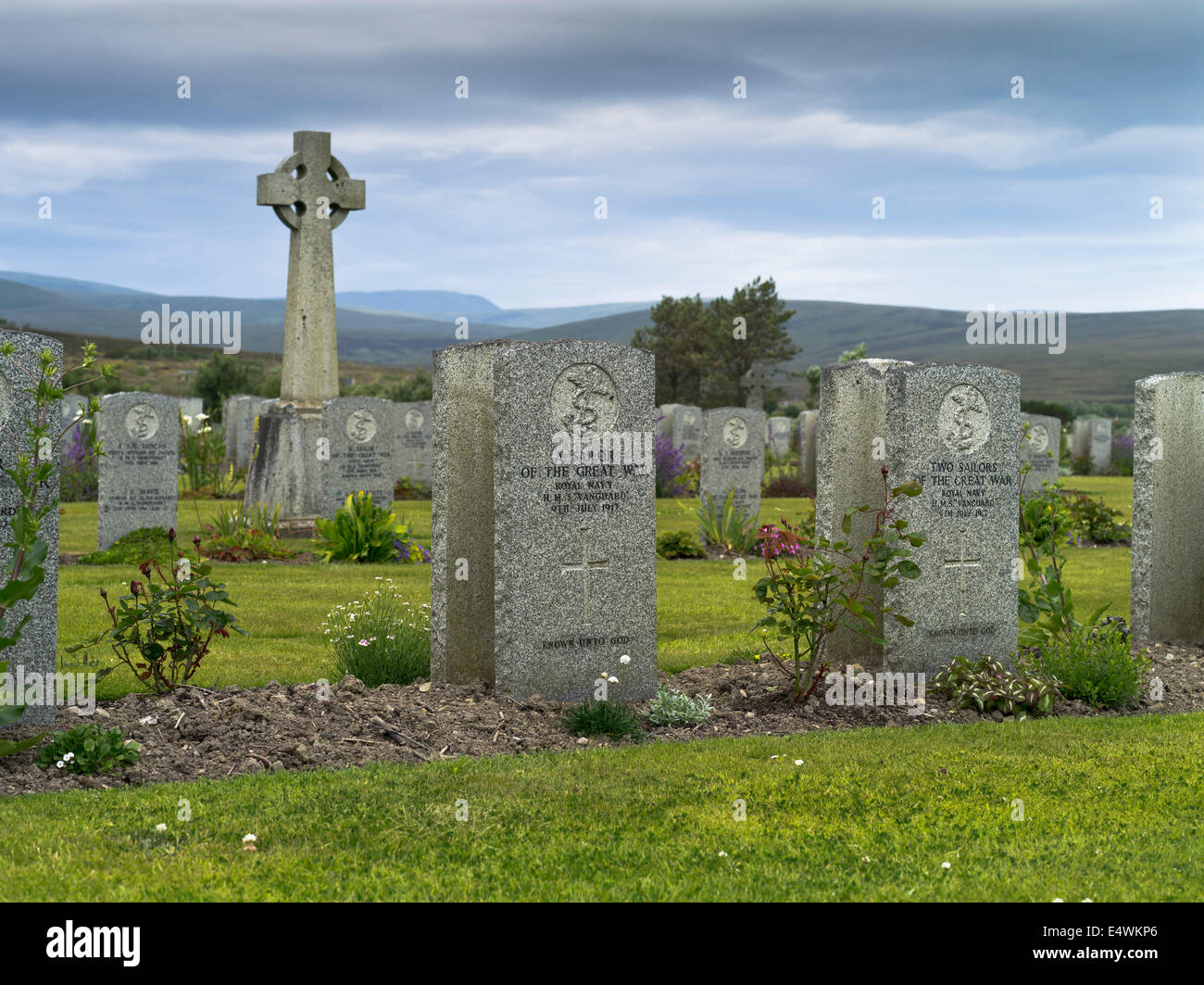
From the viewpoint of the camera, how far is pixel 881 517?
7.40 m

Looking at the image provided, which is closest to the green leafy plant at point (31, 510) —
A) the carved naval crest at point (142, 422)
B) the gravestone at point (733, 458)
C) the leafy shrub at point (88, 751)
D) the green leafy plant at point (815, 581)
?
the leafy shrub at point (88, 751)

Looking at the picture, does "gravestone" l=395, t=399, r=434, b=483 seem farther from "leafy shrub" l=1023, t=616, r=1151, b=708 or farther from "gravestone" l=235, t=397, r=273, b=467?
"leafy shrub" l=1023, t=616, r=1151, b=708

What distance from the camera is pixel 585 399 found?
728 centimetres

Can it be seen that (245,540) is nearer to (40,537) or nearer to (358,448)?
(358,448)

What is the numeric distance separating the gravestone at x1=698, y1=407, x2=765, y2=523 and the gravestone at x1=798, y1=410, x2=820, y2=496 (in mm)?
6169

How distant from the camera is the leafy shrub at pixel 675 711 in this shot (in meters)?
6.89

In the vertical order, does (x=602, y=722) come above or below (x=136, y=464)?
below

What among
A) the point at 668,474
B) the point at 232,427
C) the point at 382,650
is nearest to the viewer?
the point at 382,650

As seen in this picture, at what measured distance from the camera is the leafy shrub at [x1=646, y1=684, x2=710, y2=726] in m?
6.89

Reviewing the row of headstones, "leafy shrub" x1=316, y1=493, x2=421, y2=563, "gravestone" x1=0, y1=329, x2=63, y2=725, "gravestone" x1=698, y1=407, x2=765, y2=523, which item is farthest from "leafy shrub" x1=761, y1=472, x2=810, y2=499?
"gravestone" x1=0, y1=329, x2=63, y2=725

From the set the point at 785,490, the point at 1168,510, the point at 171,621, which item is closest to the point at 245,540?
the point at 171,621

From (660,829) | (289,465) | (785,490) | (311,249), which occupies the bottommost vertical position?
(660,829)

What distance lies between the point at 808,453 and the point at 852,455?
57.6 ft

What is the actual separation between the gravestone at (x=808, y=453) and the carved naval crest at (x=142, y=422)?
43.3 ft
